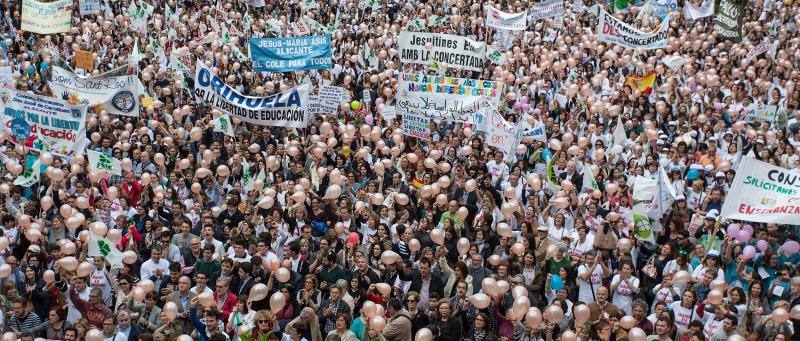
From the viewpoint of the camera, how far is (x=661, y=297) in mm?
7789

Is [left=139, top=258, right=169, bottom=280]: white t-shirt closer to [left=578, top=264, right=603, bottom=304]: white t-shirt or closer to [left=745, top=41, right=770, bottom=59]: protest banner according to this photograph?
[left=578, top=264, right=603, bottom=304]: white t-shirt

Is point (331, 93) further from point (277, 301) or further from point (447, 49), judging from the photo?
point (277, 301)

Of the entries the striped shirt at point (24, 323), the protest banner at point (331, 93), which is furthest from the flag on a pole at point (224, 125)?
the striped shirt at point (24, 323)

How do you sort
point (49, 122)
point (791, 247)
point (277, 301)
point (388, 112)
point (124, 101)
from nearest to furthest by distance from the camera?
point (277, 301)
point (791, 247)
point (49, 122)
point (124, 101)
point (388, 112)

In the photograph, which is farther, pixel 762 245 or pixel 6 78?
pixel 6 78

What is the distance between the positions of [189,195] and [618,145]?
5.35 m

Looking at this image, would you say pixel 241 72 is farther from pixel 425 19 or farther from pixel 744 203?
pixel 744 203

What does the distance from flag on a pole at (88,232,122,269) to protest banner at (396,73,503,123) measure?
5160mm

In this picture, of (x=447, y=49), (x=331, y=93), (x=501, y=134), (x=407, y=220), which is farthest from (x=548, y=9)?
(x=407, y=220)

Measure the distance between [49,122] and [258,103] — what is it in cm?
262

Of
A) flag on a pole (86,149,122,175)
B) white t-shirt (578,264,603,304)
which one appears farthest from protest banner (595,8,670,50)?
flag on a pole (86,149,122,175)

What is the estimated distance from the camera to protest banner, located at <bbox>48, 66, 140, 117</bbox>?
40.1 ft

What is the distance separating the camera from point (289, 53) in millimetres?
14492

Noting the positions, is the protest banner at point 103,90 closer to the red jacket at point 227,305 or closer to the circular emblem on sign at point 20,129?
the circular emblem on sign at point 20,129
